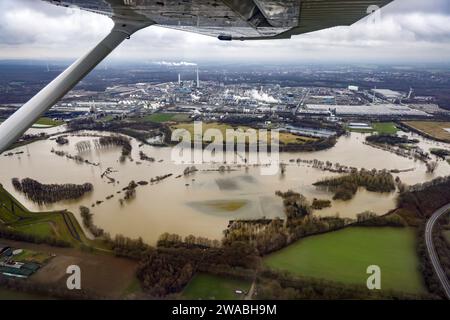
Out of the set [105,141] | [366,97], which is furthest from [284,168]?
[366,97]

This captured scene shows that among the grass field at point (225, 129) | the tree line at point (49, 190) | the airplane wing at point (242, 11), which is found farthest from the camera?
the grass field at point (225, 129)

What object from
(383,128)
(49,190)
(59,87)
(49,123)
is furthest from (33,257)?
(383,128)

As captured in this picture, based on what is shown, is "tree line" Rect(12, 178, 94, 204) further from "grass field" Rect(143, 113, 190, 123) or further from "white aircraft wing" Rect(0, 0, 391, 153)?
"grass field" Rect(143, 113, 190, 123)

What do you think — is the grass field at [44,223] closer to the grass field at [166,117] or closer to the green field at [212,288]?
the green field at [212,288]

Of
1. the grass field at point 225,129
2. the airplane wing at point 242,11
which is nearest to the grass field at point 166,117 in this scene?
the grass field at point 225,129
